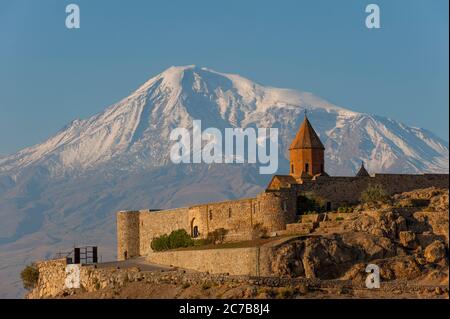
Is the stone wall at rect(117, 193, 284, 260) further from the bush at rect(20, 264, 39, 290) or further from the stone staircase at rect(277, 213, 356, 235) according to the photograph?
the bush at rect(20, 264, 39, 290)

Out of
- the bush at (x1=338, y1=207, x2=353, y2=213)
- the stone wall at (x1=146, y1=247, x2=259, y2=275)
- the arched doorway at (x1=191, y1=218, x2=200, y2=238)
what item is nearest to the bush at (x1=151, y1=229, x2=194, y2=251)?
the arched doorway at (x1=191, y1=218, x2=200, y2=238)

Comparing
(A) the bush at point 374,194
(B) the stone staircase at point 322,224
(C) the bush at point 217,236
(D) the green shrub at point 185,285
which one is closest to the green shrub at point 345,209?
(B) the stone staircase at point 322,224

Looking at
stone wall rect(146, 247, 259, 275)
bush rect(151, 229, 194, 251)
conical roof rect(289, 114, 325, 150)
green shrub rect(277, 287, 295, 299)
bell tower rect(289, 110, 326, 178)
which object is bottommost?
green shrub rect(277, 287, 295, 299)

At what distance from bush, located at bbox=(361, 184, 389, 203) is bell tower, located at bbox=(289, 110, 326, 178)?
6460mm

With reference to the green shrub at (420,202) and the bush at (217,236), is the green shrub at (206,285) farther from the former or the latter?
the green shrub at (420,202)

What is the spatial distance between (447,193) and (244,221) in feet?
41.2

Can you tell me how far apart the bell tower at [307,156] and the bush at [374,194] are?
646 centimetres

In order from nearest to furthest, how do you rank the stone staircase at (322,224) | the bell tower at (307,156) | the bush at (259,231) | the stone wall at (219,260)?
1. the stone wall at (219,260)
2. the stone staircase at (322,224)
3. the bush at (259,231)
4. the bell tower at (307,156)

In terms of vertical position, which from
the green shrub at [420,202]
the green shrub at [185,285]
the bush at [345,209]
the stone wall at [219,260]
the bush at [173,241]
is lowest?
the green shrub at [185,285]

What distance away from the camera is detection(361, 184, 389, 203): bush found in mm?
80625

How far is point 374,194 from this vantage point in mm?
81188

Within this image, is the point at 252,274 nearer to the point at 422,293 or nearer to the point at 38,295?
the point at 422,293

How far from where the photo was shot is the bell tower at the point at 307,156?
88375 millimetres
